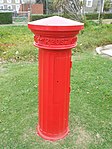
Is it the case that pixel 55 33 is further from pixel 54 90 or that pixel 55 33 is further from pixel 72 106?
pixel 72 106

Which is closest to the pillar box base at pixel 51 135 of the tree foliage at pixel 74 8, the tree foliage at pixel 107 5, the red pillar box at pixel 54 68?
the red pillar box at pixel 54 68

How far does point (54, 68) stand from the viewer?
239cm

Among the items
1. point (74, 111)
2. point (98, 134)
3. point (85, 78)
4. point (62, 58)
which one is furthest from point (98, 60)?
point (62, 58)

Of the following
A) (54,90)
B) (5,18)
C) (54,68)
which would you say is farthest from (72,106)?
(5,18)

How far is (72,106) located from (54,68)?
148 cm

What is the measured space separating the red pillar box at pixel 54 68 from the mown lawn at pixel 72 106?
22 cm

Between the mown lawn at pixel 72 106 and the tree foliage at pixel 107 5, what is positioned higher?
the tree foliage at pixel 107 5

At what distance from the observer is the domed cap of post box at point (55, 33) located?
2.15 meters

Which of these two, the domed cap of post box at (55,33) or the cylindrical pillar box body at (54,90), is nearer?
the domed cap of post box at (55,33)

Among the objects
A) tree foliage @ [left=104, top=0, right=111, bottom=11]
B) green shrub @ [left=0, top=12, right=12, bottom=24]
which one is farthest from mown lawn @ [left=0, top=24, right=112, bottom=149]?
tree foliage @ [left=104, top=0, right=111, bottom=11]

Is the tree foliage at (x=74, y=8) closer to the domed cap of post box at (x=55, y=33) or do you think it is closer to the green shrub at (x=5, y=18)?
the green shrub at (x=5, y=18)

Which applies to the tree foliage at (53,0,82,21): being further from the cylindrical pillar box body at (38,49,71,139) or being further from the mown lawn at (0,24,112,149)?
the cylindrical pillar box body at (38,49,71,139)

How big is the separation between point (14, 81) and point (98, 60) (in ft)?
9.66

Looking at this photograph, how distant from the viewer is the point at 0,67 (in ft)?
19.7
